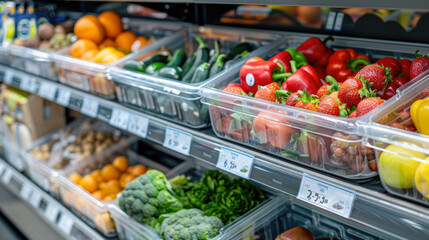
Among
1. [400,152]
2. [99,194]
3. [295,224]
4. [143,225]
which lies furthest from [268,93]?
[99,194]

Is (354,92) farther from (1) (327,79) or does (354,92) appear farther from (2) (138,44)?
(2) (138,44)

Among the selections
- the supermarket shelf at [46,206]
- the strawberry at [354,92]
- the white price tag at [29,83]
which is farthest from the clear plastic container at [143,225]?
the white price tag at [29,83]

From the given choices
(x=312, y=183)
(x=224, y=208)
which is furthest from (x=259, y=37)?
(x=312, y=183)

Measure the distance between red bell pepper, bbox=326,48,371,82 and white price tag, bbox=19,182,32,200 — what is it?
1948 mm

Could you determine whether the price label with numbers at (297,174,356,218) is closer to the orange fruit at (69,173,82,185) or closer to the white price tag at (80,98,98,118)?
the white price tag at (80,98,98,118)

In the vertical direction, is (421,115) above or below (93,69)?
above

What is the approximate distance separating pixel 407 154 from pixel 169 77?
0.96 metres

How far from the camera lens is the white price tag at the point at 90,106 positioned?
179 centimetres

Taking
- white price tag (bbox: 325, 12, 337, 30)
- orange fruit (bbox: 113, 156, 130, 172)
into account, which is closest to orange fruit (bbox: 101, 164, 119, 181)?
orange fruit (bbox: 113, 156, 130, 172)

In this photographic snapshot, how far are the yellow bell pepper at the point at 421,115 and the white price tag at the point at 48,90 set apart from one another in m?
1.73

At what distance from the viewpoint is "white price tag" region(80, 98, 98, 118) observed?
1787mm

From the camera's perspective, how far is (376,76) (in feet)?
3.52

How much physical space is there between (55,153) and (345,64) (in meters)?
1.95

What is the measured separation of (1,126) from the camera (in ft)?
9.83
